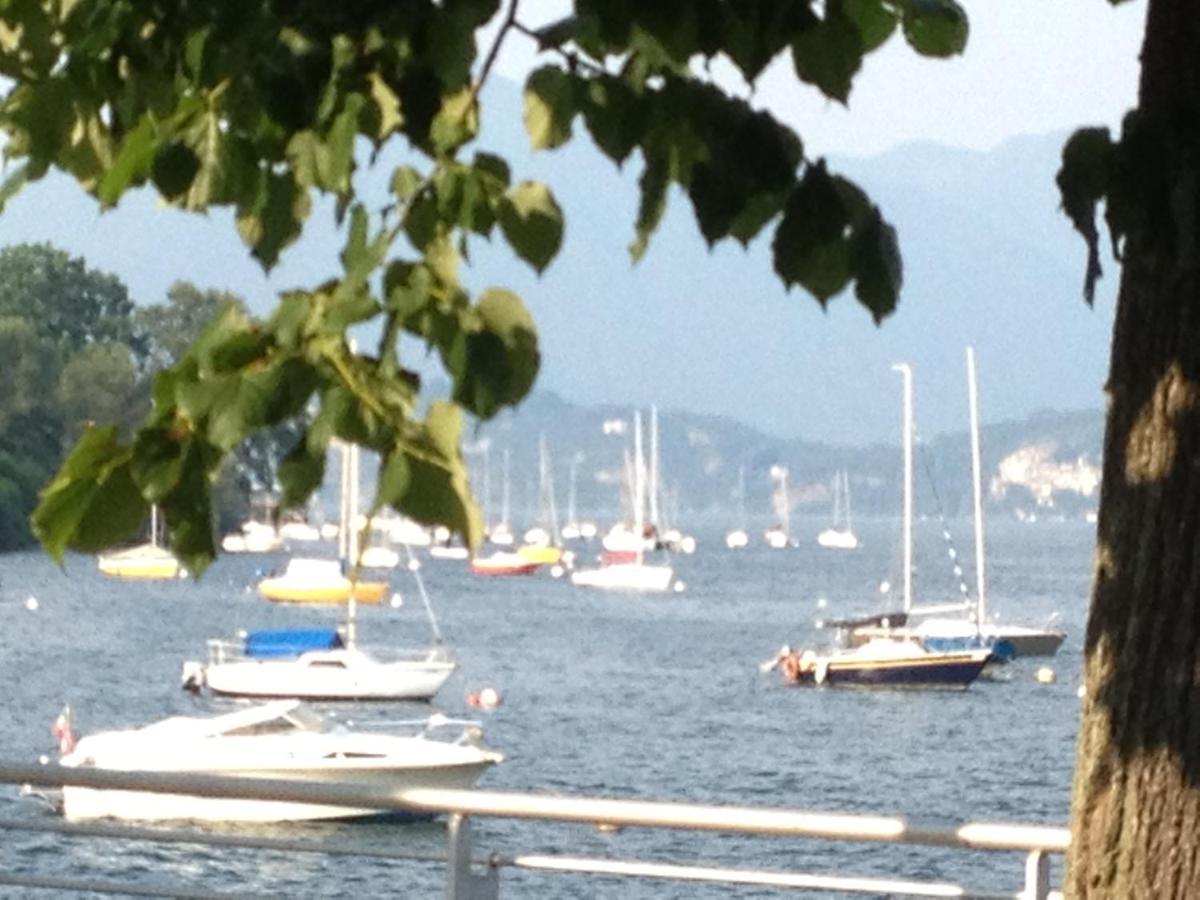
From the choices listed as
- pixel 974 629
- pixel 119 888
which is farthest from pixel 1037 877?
pixel 974 629

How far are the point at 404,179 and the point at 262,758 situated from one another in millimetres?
26829

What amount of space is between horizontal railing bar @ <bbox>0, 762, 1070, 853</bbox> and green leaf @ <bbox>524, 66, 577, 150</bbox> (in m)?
1.55

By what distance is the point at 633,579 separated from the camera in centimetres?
10188

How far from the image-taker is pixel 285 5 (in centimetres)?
254

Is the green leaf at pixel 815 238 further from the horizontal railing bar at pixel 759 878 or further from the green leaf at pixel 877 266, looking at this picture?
the horizontal railing bar at pixel 759 878

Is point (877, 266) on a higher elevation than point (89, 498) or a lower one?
higher

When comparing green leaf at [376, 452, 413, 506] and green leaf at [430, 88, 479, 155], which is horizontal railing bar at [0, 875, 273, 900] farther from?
green leaf at [376, 452, 413, 506]

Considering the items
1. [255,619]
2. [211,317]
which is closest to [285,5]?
[211,317]

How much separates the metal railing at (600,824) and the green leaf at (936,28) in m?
1.61

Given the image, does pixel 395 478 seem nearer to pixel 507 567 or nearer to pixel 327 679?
pixel 327 679

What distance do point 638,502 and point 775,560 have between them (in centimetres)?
4566

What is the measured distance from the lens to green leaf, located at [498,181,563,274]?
100 inches

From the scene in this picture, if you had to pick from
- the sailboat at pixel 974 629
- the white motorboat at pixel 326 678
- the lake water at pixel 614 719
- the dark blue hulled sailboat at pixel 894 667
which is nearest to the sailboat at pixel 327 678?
the white motorboat at pixel 326 678

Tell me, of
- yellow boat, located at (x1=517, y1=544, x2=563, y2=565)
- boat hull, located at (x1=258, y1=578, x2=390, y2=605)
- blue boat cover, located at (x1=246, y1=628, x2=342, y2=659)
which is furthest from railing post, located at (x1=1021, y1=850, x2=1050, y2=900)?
yellow boat, located at (x1=517, y1=544, x2=563, y2=565)
